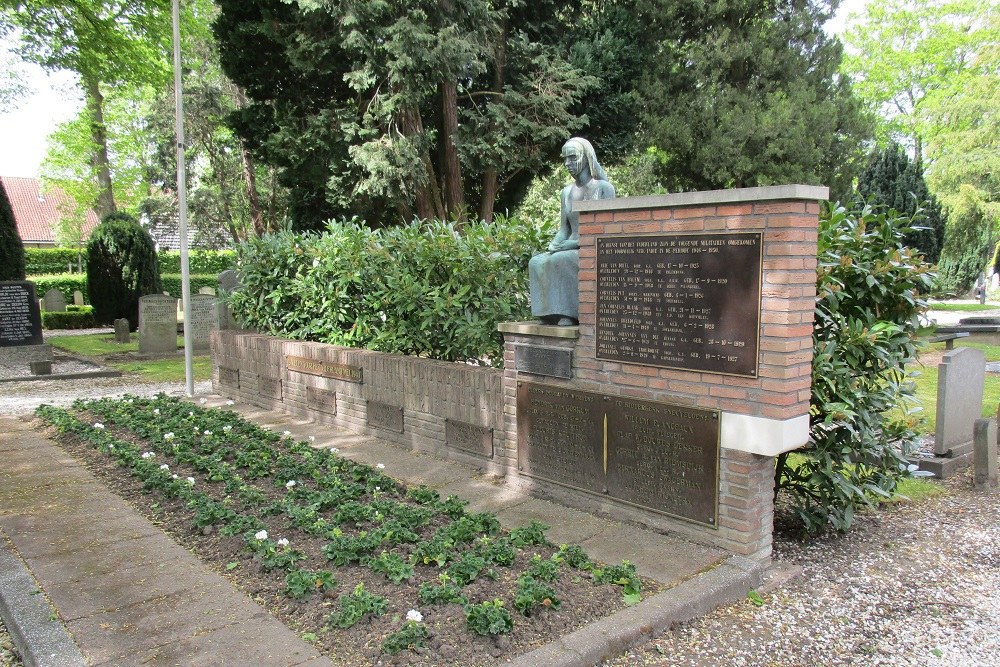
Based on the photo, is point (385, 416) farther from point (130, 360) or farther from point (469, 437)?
point (130, 360)

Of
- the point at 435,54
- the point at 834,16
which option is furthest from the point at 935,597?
the point at 834,16

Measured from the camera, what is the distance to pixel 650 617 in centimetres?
346

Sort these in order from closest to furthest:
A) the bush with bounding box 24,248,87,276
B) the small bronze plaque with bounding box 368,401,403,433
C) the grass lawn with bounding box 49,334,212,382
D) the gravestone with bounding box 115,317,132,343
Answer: the small bronze plaque with bounding box 368,401,403,433 → the grass lawn with bounding box 49,334,212,382 → the gravestone with bounding box 115,317,132,343 → the bush with bounding box 24,248,87,276

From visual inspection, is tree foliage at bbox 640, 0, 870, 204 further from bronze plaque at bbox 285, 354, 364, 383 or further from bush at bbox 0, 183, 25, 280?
bush at bbox 0, 183, 25, 280

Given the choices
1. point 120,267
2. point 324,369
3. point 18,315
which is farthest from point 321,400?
point 120,267

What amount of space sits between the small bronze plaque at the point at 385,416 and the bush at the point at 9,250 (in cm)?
1314

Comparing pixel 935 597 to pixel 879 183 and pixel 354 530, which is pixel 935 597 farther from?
pixel 879 183

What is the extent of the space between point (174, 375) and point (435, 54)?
7.78 metres

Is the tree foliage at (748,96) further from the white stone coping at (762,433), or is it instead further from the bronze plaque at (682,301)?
the white stone coping at (762,433)

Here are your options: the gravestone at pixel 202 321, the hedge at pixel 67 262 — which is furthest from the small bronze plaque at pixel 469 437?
the hedge at pixel 67 262

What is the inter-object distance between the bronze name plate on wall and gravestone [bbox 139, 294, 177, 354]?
1321cm

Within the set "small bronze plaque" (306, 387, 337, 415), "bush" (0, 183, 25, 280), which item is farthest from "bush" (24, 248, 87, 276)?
"small bronze plaque" (306, 387, 337, 415)

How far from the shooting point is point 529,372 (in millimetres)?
5457

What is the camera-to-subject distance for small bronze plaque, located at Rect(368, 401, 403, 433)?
7110 millimetres
